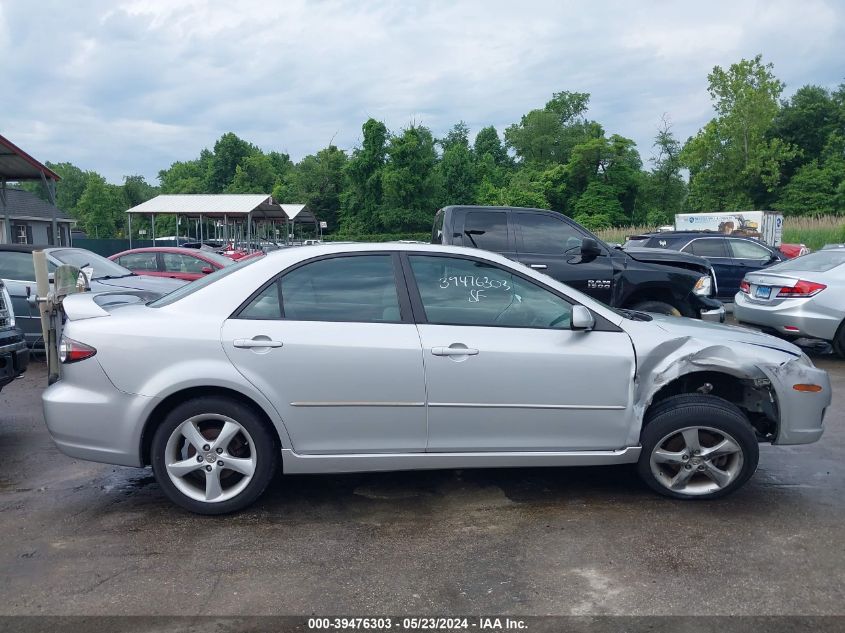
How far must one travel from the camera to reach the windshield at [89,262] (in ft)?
30.6

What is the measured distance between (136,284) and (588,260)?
623 centimetres

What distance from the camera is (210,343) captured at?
153 inches

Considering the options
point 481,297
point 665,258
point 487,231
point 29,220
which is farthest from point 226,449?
point 29,220

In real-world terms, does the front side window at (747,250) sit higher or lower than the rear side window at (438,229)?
lower

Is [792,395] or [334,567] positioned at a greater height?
[792,395]

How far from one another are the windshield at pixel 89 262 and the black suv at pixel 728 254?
10.0 meters

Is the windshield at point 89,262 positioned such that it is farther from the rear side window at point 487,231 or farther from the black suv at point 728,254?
the black suv at point 728,254

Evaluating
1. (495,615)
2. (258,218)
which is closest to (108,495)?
(495,615)

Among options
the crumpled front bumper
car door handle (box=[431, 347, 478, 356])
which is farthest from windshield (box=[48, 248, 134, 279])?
the crumpled front bumper

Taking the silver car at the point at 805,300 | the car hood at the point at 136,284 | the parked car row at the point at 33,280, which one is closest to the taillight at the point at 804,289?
the silver car at the point at 805,300

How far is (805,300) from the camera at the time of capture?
880cm

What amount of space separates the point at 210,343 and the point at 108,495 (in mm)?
1439

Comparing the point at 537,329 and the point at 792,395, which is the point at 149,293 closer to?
the point at 537,329

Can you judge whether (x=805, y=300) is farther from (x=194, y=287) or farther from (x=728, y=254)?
(x=194, y=287)
